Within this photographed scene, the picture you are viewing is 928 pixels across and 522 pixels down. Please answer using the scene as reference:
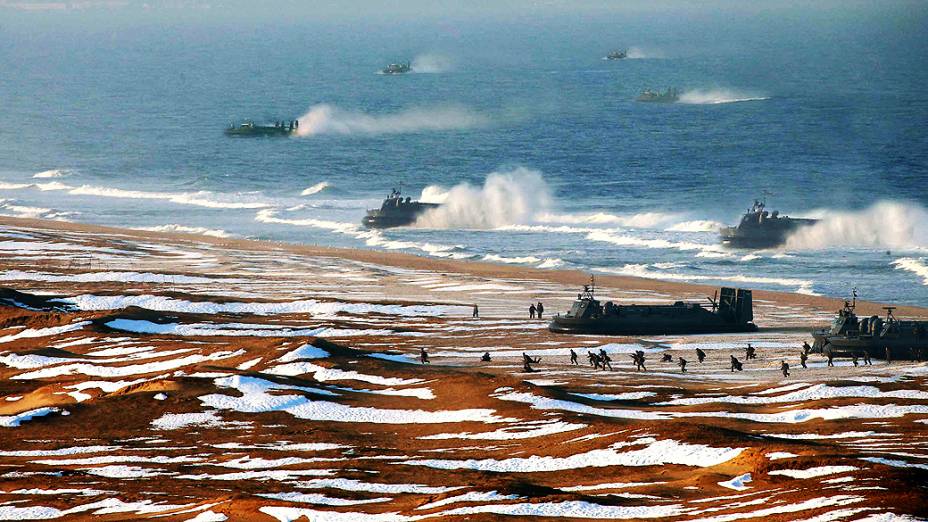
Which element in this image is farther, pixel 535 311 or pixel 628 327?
pixel 535 311

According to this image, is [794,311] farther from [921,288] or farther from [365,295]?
[365,295]

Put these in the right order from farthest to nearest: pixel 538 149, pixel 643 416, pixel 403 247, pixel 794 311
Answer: pixel 538 149
pixel 403 247
pixel 794 311
pixel 643 416

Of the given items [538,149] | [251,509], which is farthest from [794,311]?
[538,149]

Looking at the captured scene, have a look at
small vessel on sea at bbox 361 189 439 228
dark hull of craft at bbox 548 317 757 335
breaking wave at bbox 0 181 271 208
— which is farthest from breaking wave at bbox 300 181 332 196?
dark hull of craft at bbox 548 317 757 335

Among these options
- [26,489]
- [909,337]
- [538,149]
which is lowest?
[26,489]

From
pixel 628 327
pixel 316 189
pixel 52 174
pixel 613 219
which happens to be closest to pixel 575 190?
pixel 613 219

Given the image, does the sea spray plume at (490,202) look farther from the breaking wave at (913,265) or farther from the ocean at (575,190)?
the breaking wave at (913,265)

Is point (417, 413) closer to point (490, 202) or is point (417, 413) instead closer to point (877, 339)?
point (877, 339)

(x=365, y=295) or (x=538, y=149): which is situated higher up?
(x=538, y=149)
